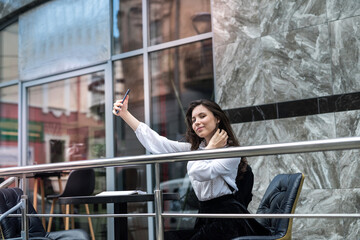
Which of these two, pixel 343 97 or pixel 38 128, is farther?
pixel 38 128

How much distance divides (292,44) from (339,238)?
69.8 inches

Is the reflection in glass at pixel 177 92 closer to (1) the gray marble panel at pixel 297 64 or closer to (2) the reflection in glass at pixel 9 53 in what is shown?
(1) the gray marble panel at pixel 297 64

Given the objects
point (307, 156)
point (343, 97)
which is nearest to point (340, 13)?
point (343, 97)

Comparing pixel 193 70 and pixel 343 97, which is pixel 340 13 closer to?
pixel 343 97

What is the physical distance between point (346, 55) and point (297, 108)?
63 centimetres

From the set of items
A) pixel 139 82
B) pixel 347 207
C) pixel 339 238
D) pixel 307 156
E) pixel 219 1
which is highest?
pixel 219 1

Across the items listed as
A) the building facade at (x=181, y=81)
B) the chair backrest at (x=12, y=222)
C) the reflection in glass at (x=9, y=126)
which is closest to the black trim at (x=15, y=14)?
the building facade at (x=181, y=81)

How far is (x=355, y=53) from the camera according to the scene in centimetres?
410

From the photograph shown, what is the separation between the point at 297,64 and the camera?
4398mm

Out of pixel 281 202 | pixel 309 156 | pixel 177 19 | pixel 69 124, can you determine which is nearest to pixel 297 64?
pixel 309 156

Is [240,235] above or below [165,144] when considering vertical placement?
below

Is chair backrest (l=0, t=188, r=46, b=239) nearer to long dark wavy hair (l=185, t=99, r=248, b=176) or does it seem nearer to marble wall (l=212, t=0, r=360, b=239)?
long dark wavy hair (l=185, t=99, r=248, b=176)

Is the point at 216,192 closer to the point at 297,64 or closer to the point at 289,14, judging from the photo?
the point at 297,64

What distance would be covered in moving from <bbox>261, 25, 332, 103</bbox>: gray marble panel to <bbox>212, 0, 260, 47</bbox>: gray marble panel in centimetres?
21
